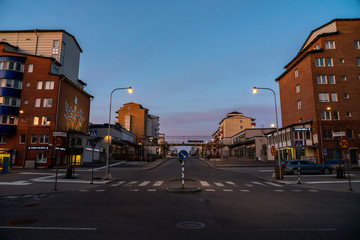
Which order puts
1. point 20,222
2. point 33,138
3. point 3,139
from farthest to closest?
point 33,138 < point 3,139 < point 20,222

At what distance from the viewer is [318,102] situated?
126 feet

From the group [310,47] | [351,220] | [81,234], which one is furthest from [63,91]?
[310,47]

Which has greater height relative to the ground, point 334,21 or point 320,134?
point 334,21

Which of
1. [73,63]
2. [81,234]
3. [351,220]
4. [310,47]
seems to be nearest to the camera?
[81,234]

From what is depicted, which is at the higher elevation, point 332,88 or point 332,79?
point 332,79

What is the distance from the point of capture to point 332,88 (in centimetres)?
3906

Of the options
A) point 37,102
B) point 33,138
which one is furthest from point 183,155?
point 37,102

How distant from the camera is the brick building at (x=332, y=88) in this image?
1473 inches

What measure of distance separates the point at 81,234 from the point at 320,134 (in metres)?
40.1

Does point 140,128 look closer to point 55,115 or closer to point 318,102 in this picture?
point 55,115

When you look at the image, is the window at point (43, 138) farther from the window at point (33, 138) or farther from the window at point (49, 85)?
the window at point (49, 85)

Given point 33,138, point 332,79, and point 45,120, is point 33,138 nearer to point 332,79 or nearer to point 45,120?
point 45,120

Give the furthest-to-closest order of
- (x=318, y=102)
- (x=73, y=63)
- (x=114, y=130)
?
(x=114, y=130)
(x=73, y=63)
(x=318, y=102)

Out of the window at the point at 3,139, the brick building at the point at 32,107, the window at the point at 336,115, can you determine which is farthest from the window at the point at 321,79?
the window at the point at 3,139
